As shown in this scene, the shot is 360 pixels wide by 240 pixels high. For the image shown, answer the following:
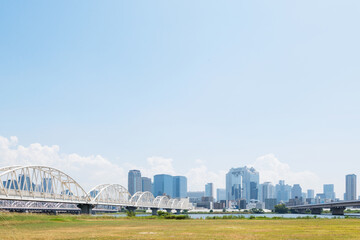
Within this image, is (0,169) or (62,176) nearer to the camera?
(0,169)

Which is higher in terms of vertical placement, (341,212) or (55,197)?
(55,197)

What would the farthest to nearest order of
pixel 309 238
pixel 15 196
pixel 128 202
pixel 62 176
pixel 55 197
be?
pixel 128 202
pixel 62 176
pixel 55 197
pixel 15 196
pixel 309 238

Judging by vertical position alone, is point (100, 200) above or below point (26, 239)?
below

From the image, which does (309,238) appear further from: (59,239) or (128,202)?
(128,202)

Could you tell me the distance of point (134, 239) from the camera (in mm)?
35438

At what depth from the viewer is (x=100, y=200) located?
150 m

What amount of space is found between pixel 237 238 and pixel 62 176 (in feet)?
313

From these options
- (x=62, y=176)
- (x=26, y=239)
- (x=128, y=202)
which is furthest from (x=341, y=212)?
(x=26, y=239)

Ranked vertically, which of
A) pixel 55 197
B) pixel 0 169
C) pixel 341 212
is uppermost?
pixel 0 169

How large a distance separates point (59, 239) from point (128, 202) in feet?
501

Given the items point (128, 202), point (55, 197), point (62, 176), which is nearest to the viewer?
point (55, 197)

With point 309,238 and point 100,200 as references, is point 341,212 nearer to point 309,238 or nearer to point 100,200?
point 100,200

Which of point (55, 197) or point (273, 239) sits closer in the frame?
point (273, 239)

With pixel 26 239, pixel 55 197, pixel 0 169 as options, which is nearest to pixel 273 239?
pixel 26 239
